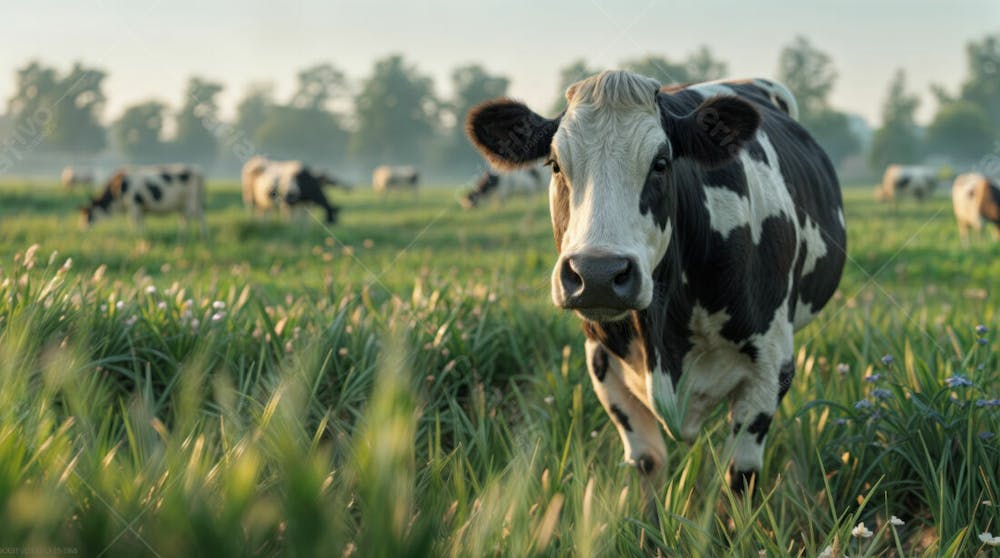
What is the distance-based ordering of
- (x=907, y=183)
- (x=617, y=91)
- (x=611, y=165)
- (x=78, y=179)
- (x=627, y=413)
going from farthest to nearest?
(x=78, y=179) → (x=907, y=183) → (x=627, y=413) → (x=617, y=91) → (x=611, y=165)

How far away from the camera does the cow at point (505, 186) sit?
26562 mm

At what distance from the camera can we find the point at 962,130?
5906 cm

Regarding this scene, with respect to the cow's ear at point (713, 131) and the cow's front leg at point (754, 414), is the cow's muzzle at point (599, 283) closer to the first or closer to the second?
the cow's ear at point (713, 131)

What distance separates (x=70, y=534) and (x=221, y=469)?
0.54 m

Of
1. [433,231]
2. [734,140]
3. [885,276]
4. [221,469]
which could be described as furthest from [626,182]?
[433,231]

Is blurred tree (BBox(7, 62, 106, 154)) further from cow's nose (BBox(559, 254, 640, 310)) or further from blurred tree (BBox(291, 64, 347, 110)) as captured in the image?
cow's nose (BBox(559, 254, 640, 310))

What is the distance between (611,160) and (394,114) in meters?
75.1

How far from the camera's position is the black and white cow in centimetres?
290

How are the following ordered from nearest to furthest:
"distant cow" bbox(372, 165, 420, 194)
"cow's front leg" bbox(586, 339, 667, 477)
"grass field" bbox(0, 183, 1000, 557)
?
"grass field" bbox(0, 183, 1000, 557)
"cow's front leg" bbox(586, 339, 667, 477)
"distant cow" bbox(372, 165, 420, 194)

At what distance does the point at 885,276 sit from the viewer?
11867 mm

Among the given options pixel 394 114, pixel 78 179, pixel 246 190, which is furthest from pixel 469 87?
pixel 246 190

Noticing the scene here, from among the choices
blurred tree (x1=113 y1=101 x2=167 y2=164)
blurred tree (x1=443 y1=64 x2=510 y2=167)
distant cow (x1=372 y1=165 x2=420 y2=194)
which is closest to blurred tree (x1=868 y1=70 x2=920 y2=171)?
blurred tree (x1=443 y1=64 x2=510 y2=167)

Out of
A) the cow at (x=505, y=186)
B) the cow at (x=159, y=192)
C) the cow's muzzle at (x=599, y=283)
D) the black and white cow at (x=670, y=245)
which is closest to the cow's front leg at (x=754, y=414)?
the black and white cow at (x=670, y=245)

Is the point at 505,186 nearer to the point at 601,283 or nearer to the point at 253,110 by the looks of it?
the point at 601,283
